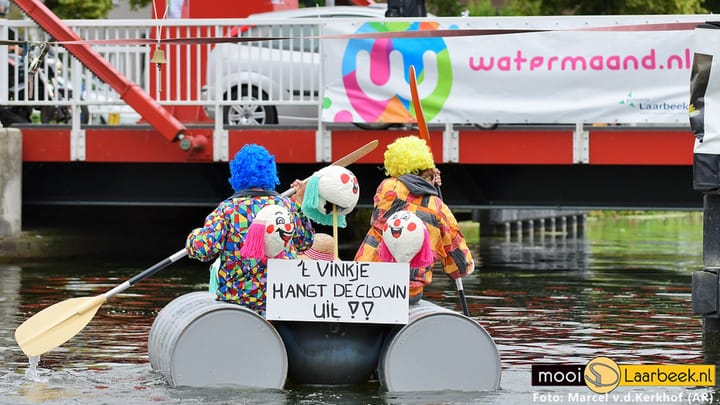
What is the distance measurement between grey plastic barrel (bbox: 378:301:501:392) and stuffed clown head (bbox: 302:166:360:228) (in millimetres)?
867

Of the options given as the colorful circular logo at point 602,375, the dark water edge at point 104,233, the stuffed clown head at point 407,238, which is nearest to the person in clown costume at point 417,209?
the stuffed clown head at point 407,238

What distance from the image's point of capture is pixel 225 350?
907 centimetres

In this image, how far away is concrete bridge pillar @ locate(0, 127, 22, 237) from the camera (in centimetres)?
1861

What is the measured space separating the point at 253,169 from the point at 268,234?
1.71 feet

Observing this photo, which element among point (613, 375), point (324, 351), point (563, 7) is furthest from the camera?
point (563, 7)

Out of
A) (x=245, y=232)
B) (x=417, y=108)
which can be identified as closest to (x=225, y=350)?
(x=245, y=232)

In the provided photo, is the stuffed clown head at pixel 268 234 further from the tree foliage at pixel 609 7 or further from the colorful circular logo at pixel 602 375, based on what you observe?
the tree foliage at pixel 609 7

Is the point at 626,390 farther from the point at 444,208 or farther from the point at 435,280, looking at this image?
the point at 435,280

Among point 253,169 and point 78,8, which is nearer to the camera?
point 253,169

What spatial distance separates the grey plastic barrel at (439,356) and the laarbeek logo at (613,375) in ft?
1.66

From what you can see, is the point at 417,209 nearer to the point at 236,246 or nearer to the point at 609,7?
the point at 236,246

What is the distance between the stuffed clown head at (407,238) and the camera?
9.25 meters

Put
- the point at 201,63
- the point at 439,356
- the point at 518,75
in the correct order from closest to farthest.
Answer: the point at 439,356 → the point at 518,75 → the point at 201,63

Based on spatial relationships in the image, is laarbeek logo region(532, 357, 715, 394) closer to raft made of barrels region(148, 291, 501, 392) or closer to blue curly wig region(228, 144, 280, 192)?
raft made of barrels region(148, 291, 501, 392)
